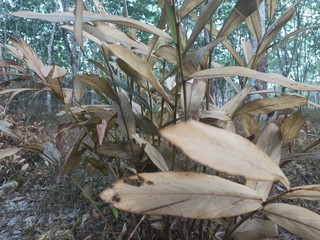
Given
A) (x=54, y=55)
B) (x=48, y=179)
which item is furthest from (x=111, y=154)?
(x=54, y=55)

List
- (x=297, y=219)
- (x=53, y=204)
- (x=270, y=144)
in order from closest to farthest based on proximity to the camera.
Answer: (x=297, y=219)
(x=270, y=144)
(x=53, y=204)

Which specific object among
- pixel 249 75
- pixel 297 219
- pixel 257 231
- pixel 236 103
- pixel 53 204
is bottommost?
pixel 53 204

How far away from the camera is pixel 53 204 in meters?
1.78

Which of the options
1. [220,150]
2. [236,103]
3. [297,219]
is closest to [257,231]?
[297,219]

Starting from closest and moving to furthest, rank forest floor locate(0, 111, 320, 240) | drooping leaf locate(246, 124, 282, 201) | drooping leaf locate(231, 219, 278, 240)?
drooping leaf locate(246, 124, 282, 201) < drooping leaf locate(231, 219, 278, 240) < forest floor locate(0, 111, 320, 240)

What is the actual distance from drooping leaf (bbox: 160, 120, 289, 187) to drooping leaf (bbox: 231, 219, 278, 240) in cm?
43

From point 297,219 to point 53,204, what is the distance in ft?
5.09

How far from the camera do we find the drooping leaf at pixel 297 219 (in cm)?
49

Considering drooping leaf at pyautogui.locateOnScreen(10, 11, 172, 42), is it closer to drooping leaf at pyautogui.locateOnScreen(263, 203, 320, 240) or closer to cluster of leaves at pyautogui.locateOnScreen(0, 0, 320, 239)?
cluster of leaves at pyautogui.locateOnScreen(0, 0, 320, 239)

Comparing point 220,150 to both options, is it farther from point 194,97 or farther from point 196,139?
point 194,97

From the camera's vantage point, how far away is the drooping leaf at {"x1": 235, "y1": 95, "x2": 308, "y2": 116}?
689 millimetres

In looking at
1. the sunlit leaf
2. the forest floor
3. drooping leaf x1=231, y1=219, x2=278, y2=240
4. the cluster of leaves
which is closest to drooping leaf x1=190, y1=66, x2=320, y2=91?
the cluster of leaves

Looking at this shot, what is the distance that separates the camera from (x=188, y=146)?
27 cm

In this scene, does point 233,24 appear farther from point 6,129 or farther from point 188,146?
point 6,129
